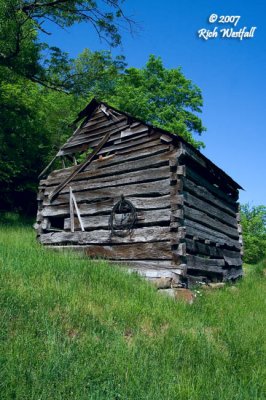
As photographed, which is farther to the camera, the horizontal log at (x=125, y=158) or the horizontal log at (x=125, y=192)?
the horizontal log at (x=125, y=158)

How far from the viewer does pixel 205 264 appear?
10023 millimetres

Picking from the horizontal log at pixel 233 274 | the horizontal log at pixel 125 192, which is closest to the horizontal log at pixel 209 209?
the horizontal log at pixel 125 192

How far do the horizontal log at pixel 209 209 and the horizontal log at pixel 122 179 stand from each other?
86 cm

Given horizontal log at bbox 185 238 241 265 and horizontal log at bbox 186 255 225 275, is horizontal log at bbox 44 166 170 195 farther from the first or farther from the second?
horizontal log at bbox 186 255 225 275

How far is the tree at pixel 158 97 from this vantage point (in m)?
23.3

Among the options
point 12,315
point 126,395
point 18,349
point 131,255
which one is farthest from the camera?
point 131,255

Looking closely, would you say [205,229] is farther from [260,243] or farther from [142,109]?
[260,243]

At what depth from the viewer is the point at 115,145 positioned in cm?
1155

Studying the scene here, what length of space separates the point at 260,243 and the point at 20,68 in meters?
30.2

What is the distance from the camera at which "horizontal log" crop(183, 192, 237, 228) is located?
9.88 m

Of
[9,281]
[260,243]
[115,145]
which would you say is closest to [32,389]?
[9,281]

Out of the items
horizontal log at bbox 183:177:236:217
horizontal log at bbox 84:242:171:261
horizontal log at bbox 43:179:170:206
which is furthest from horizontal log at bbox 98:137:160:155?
horizontal log at bbox 84:242:171:261

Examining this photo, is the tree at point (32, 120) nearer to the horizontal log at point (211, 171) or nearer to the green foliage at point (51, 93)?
the green foliage at point (51, 93)

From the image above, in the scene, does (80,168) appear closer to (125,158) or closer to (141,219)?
(125,158)
